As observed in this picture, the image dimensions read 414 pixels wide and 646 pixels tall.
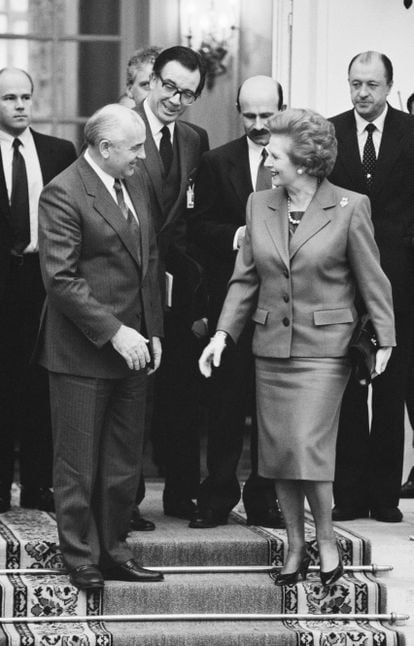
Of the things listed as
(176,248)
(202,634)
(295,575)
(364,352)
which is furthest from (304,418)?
(176,248)

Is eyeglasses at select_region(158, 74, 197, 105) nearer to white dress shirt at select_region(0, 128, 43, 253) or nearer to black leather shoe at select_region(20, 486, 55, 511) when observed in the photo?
white dress shirt at select_region(0, 128, 43, 253)

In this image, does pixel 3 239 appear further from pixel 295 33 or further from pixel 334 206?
pixel 295 33

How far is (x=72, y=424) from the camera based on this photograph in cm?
513

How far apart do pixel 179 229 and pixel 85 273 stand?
841 millimetres

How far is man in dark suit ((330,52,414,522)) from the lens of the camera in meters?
6.03

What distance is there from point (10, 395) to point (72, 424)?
0.94 meters

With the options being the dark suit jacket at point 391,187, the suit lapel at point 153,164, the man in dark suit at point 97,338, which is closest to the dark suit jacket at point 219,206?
the suit lapel at point 153,164

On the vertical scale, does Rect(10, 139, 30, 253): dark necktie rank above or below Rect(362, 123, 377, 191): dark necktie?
below

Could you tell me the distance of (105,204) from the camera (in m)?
5.13

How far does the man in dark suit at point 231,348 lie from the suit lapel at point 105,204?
0.69m

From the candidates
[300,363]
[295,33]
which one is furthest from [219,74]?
[300,363]

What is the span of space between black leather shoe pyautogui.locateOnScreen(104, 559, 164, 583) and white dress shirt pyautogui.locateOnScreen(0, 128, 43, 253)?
1369 mm

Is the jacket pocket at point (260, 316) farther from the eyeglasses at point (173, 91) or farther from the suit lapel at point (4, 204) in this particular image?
the suit lapel at point (4, 204)

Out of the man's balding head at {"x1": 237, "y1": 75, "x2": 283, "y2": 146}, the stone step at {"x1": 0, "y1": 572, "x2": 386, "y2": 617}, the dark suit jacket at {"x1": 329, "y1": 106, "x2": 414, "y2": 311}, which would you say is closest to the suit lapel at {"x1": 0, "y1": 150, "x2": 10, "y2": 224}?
the man's balding head at {"x1": 237, "y1": 75, "x2": 283, "y2": 146}
